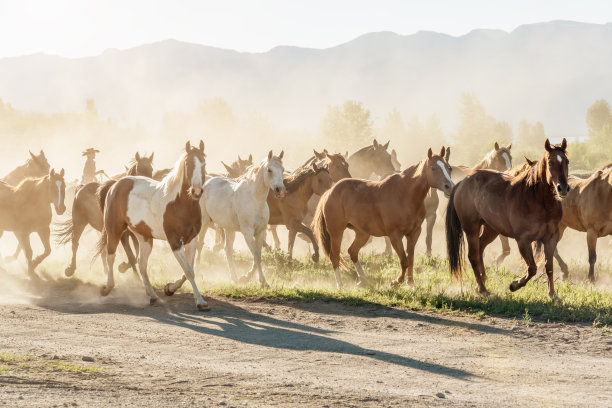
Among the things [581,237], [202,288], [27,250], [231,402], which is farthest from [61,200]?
[581,237]

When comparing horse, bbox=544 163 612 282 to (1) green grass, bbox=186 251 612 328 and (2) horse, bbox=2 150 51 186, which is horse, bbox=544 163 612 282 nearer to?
(1) green grass, bbox=186 251 612 328

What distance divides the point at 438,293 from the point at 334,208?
107 inches

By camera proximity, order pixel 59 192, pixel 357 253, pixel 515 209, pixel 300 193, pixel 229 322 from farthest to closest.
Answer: pixel 300 193
pixel 59 192
pixel 357 253
pixel 515 209
pixel 229 322

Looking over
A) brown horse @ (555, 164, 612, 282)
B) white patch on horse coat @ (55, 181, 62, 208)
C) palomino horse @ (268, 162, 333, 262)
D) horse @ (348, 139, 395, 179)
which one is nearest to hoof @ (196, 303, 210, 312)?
palomino horse @ (268, 162, 333, 262)

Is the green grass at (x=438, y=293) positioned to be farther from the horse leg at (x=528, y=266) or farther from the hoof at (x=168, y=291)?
the hoof at (x=168, y=291)

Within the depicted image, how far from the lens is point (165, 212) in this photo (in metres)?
11.4

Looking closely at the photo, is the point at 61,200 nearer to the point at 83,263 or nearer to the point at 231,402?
the point at 83,263

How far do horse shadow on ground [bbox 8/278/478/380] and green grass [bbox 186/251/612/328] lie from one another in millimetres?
1073

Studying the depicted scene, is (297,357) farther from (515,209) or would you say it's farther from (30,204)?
(30,204)

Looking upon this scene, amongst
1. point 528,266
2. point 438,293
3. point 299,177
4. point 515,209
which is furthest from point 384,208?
point 299,177

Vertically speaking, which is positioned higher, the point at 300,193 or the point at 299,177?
the point at 299,177

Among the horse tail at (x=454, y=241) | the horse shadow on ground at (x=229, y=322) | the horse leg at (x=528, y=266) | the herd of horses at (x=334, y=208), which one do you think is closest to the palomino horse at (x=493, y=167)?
the herd of horses at (x=334, y=208)

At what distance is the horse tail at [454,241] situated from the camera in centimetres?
1184

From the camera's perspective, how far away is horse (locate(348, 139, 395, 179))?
70.1ft
